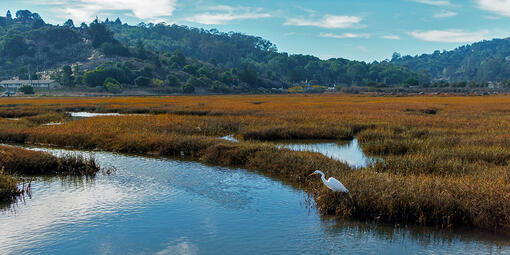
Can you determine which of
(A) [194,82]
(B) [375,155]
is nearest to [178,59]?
(A) [194,82]

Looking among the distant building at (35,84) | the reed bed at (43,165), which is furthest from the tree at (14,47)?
the reed bed at (43,165)

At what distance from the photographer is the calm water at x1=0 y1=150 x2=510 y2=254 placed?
38.0ft

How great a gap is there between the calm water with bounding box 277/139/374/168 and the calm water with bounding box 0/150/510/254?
6628mm

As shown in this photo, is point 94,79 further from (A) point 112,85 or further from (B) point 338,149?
(B) point 338,149

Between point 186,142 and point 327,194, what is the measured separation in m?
13.1

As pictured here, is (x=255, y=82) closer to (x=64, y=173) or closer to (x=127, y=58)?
(x=127, y=58)

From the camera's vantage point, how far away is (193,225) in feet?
→ 43.6

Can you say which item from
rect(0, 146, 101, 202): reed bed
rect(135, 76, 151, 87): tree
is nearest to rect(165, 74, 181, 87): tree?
rect(135, 76, 151, 87): tree

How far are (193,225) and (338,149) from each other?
15.7 metres

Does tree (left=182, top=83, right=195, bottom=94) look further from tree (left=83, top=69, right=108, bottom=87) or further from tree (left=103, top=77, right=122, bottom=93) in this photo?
tree (left=83, top=69, right=108, bottom=87)

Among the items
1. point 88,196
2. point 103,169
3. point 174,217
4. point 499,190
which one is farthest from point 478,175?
point 103,169

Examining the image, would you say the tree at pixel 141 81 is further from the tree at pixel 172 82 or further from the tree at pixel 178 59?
the tree at pixel 178 59

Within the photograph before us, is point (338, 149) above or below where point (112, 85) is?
below

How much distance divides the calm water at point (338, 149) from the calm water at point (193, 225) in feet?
21.7
